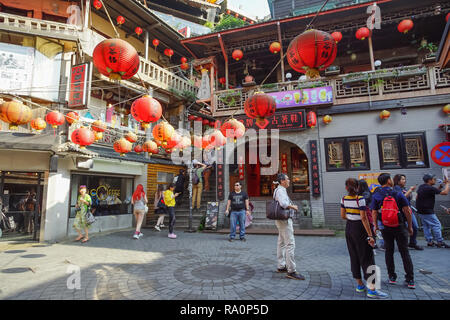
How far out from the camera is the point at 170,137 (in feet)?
23.5

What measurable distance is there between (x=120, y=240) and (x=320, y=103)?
9.98 metres

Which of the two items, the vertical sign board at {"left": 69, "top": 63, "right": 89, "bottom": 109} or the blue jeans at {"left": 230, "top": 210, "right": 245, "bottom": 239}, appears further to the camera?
the vertical sign board at {"left": 69, "top": 63, "right": 89, "bottom": 109}

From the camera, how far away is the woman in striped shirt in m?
3.82

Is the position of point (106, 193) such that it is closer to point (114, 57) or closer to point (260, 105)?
point (114, 57)

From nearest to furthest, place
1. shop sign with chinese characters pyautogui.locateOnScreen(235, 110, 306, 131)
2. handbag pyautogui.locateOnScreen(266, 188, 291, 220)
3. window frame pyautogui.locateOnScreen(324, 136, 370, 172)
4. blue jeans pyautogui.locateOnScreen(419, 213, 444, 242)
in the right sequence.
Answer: handbag pyautogui.locateOnScreen(266, 188, 291, 220) < blue jeans pyautogui.locateOnScreen(419, 213, 444, 242) < window frame pyautogui.locateOnScreen(324, 136, 370, 172) < shop sign with chinese characters pyautogui.locateOnScreen(235, 110, 306, 131)

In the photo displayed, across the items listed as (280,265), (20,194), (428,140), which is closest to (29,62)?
(20,194)

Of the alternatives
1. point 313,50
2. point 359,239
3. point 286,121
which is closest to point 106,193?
point 286,121

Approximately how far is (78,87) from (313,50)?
9062 mm

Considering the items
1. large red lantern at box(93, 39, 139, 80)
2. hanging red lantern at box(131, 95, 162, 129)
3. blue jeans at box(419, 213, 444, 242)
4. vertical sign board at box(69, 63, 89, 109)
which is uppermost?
vertical sign board at box(69, 63, 89, 109)

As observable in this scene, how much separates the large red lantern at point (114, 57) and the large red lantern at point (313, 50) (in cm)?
343

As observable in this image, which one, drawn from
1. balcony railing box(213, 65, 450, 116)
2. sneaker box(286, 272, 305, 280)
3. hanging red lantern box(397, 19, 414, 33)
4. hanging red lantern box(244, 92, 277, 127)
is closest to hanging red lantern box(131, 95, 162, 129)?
hanging red lantern box(244, 92, 277, 127)

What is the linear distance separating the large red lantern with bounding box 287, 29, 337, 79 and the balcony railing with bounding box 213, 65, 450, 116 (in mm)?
5222

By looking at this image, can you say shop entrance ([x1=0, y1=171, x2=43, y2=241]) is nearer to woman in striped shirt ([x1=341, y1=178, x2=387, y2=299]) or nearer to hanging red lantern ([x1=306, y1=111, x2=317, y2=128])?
woman in striped shirt ([x1=341, y1=178, x2=387, y2=299])

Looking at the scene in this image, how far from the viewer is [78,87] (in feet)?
31.9
